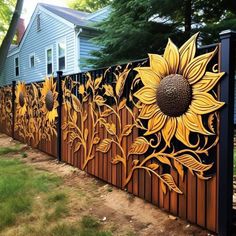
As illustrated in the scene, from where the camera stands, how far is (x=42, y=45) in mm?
18156

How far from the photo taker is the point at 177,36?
10.3 meters

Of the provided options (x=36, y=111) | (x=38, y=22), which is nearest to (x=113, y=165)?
(x=36, y=111)

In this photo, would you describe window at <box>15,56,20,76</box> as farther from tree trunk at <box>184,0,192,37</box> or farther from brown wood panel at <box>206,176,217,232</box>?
brown wood panel at <box>206,176,217,232</box>

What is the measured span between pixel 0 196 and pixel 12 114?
575 cm

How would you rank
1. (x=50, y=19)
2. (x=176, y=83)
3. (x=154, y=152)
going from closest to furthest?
(x=176, y=83) < (x=154, y=152) < (x=50, y=19)

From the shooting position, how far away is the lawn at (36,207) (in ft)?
11.4

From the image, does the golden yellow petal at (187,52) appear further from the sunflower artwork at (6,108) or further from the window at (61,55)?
the window at (61,55)

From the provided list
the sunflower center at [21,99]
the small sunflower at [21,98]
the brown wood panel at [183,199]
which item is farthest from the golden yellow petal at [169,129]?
the sunflower center at [21,99]

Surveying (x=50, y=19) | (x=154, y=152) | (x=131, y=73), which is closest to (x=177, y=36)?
(x=131, y=73)

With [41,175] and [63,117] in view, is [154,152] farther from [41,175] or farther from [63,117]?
[63,117]

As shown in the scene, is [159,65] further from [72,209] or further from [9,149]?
[9,149]

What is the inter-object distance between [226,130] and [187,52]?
3.00 ft

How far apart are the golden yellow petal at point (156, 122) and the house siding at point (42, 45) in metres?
11.5

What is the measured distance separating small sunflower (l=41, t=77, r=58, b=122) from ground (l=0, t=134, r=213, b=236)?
143 centimetres
